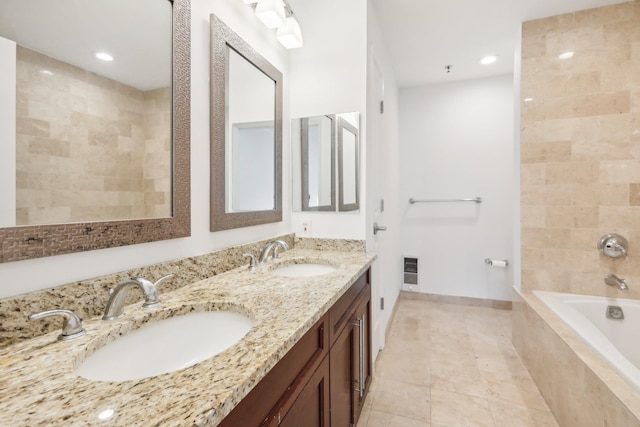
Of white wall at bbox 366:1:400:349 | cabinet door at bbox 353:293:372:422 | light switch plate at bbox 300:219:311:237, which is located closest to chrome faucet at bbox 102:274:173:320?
cabinet door at bbox 353:293:372:422

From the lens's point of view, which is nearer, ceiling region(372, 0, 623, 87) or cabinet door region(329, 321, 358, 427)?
cabinet door region(329, 321, 358, 427)

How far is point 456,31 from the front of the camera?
2227mm

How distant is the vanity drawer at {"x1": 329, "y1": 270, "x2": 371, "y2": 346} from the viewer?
1.04 m

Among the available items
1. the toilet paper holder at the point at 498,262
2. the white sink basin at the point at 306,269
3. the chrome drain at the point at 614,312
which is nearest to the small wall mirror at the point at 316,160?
the white sink basin at the point at 306,269

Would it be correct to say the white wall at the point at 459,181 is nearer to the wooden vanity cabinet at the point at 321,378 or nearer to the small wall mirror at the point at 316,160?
the small wall mirror at the point at 316,160

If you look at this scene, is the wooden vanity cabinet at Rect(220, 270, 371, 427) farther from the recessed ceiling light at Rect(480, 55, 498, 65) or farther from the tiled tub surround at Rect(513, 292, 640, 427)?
the recessed ceiling light at Rect(480, 55, 498, 65)

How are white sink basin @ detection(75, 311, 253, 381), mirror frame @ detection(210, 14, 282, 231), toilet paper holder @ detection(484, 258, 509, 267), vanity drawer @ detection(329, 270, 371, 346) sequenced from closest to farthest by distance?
white sink basin @ detection(75, 311, 253, 381), vanity drawer @ detection(329, 270, 371, 346), mirror frame @ detection(210, 14, 282, 231), toilet paper holder @ detection(484, 258, 509, 267)

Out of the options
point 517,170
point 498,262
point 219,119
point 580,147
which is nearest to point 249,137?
point 219,119

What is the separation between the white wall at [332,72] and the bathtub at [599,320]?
1258 mm

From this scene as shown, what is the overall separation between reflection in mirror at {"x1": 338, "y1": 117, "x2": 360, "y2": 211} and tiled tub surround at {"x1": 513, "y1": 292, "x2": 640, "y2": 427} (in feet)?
4.15

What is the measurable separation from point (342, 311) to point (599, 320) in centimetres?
185

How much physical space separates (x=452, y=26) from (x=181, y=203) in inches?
90.2

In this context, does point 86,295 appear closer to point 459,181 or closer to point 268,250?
point 268,250

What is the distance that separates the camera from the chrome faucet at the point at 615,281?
1900 mm
